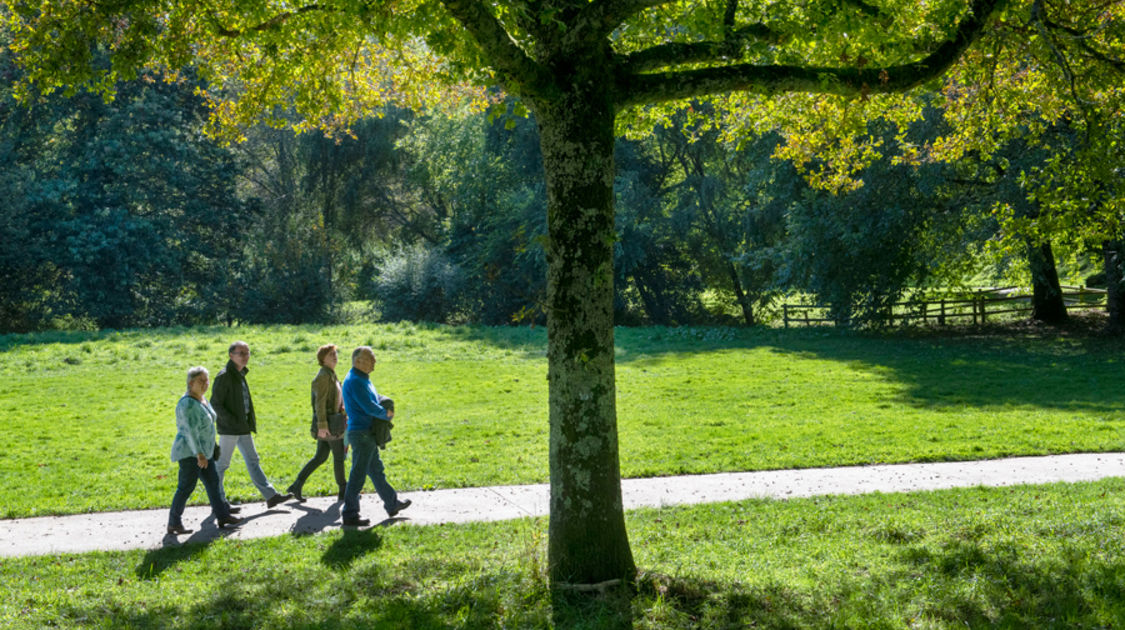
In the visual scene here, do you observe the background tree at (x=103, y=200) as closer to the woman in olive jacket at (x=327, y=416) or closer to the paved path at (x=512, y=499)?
the paved path at (x=512, y=499)

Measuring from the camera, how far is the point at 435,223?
50.2 m

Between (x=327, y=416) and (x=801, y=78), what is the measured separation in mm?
6435

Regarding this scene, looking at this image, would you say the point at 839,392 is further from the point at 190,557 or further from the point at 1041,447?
the point at 190,557

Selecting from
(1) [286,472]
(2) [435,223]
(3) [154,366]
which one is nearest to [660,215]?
(2) [435,223]

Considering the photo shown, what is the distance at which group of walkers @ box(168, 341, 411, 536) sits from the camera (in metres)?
9.80

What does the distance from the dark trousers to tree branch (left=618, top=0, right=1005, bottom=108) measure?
572 cm

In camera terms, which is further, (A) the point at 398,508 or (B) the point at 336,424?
(B) the point at 336,424

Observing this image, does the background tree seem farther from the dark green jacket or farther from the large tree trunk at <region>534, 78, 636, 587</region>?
the large tree trunk at <region>534, 78, 636, 587</region>

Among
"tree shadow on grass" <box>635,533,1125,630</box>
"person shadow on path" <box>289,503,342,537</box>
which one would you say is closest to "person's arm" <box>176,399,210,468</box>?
"person shadow on path" <box>289,503,342,537</box>

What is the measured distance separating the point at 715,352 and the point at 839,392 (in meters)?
8.36

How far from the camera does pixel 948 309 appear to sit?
116 ft

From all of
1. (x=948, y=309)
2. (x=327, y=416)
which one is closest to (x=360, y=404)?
(x=327, y=416)

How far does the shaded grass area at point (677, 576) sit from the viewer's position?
22.5ft

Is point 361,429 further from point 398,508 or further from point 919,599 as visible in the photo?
point 919,599
